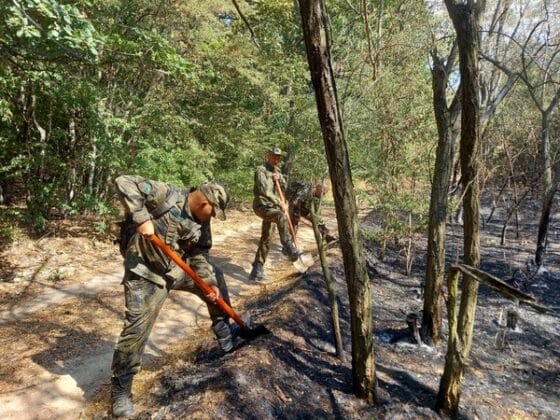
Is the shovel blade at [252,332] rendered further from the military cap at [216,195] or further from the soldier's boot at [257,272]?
the soldier's boot at [257,272]

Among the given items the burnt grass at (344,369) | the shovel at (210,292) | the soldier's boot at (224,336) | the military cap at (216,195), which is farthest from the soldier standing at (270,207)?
the military cap at (216,195)

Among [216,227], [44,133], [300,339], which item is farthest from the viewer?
[216,227]

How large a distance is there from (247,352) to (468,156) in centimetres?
270

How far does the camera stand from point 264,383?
11.5 feet

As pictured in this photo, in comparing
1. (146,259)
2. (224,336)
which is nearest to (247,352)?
(224,336)

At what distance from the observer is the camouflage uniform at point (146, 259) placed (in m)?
3.30

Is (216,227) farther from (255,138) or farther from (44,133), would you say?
(44,133)

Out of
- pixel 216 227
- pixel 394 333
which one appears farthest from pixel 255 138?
pixel 394 333

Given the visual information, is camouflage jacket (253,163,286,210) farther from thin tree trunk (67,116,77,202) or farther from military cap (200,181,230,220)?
thin tree trunk (67,116,77,202)

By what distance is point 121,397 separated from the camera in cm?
329

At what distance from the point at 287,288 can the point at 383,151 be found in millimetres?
3094

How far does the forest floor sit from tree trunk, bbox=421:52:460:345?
0.39 meters

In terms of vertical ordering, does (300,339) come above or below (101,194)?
below

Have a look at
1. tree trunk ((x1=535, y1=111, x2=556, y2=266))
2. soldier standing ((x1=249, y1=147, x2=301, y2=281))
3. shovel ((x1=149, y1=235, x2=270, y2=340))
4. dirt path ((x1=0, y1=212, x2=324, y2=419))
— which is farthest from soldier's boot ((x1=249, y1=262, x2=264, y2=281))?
tree trunk ((x1=535, y1=111, x2=556, y2=266))
